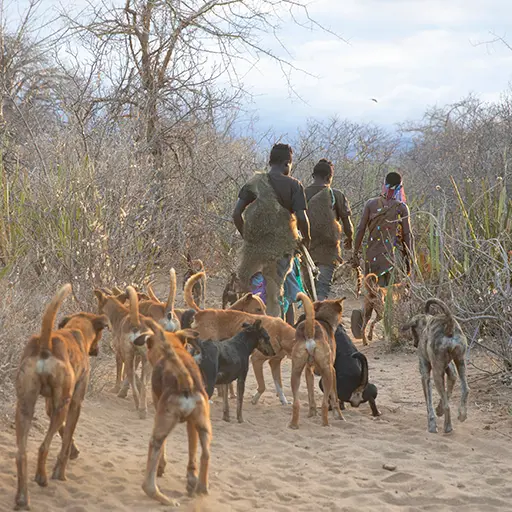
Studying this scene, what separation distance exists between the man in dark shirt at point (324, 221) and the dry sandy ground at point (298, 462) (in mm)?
2703

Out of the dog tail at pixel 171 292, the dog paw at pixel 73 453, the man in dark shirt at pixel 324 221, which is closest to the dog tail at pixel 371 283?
the man in dark shirt at pixel 324 221

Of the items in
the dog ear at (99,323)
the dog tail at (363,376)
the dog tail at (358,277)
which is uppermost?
the dog tail at (358,277)

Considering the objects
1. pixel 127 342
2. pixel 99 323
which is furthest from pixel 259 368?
pixel 99 323

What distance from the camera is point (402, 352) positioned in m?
10.6

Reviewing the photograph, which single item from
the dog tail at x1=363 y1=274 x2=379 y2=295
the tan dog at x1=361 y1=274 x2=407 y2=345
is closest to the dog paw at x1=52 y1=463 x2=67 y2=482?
the tan dog at x1=361 y1=274 x2=407 y2=345

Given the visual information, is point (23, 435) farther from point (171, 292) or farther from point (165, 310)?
point (165, 310)

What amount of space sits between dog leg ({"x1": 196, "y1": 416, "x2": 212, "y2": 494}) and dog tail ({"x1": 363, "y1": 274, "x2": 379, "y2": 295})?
5658 millimetres

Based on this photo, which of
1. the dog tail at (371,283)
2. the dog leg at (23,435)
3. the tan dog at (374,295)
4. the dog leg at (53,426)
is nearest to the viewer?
the dog leg at (23,435)

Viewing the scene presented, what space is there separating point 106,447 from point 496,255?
452cm

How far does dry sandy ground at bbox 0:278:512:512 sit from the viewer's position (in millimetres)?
5441

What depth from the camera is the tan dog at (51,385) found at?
Result: 4902 mm

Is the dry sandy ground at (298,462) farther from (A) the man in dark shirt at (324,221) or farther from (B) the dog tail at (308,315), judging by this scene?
(A) the man in dark shirt at (324,221)

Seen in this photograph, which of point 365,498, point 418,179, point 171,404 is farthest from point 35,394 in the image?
point 418,179

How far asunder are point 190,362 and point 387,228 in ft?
19.7
